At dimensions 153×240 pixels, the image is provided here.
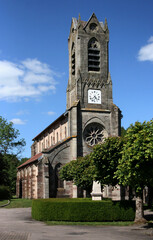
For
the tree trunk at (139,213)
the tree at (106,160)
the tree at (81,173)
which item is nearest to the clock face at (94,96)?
the tree at (81,173)

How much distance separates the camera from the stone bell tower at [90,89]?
40594 millimetres

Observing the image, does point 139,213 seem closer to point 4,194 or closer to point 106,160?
point 106,160

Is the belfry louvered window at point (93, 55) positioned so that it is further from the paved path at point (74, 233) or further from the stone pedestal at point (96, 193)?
the paved path at point (74, 233)

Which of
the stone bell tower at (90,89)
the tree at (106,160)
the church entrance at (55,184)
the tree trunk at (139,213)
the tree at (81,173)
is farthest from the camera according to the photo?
the stone bell tower at (90,89)

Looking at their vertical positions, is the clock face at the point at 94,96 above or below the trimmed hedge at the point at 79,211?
above

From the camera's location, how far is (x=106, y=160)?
69.9ft

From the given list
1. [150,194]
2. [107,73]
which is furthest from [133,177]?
[107,73]

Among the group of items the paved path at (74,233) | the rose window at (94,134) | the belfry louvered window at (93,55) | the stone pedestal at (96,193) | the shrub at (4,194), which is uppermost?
the belfry louvered window at (93,55)

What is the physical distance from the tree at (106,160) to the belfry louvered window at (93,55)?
77.2 ft

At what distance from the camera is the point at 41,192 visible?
1446 inches

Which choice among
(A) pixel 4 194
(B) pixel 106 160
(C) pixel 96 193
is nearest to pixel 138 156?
(B) pixel 106 160

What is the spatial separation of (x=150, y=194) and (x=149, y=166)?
19306mm

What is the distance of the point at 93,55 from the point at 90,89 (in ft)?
16.9

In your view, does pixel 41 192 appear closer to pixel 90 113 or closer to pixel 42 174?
pixel 42 174
